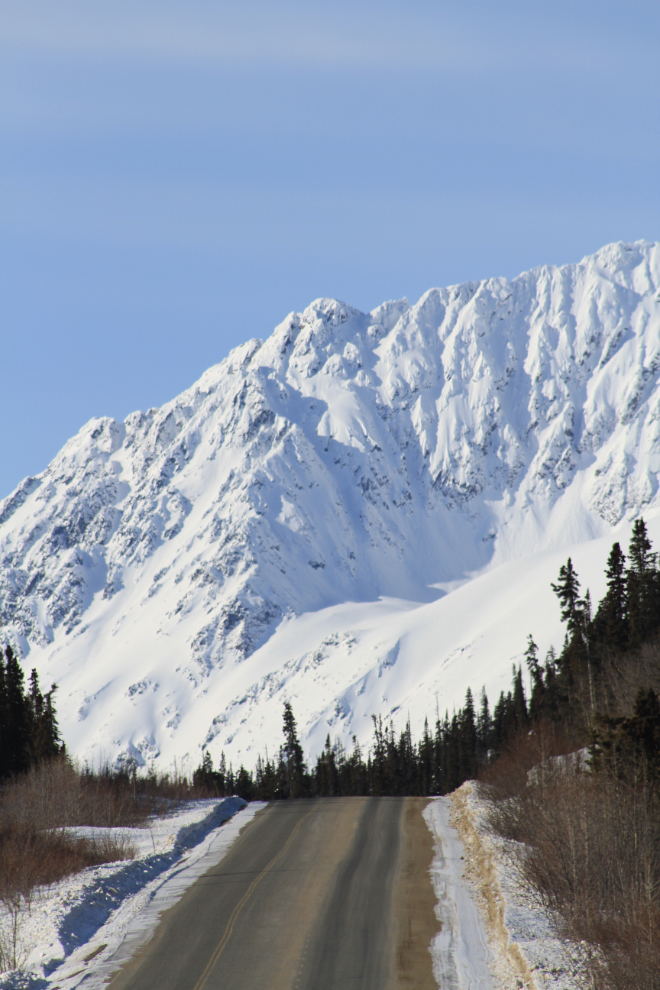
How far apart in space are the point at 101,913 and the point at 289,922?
4.90 metres

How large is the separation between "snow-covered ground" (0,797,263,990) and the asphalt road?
0.54 metres

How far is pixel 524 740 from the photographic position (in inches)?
1827

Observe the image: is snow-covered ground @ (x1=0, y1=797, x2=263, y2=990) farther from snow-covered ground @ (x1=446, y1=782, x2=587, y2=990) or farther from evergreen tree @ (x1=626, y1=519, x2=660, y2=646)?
evergreen tree @ (x1=626, y1=519, x2=660, y2=646)

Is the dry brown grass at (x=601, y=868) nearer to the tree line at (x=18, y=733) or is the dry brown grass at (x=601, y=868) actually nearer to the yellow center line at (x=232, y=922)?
the yellow center line at (x=232, y=922)

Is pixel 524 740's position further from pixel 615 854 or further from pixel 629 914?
pixel 629 914

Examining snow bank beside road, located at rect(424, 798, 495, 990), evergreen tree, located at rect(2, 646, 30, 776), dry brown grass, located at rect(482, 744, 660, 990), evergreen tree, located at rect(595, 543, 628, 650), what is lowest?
snow bank beside road, located at rect(424, 798, 495, 990)

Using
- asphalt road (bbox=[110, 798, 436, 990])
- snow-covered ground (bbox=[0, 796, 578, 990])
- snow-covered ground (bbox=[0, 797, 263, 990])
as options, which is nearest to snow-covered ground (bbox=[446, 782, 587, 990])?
snow-covered ground (bbox=[0, 796, 578, 990])

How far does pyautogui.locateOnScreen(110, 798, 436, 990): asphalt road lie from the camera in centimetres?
1808

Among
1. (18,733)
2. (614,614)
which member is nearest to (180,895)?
(18,733)

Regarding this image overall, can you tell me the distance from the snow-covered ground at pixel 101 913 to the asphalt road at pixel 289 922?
1.78ft

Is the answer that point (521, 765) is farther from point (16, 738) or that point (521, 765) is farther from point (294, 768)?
point (294, 768)

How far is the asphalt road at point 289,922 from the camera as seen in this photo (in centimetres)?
1808

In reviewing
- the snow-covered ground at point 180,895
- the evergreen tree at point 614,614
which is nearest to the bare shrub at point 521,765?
the snow-covered ground at point 180,895

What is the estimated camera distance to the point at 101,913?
896 inches
